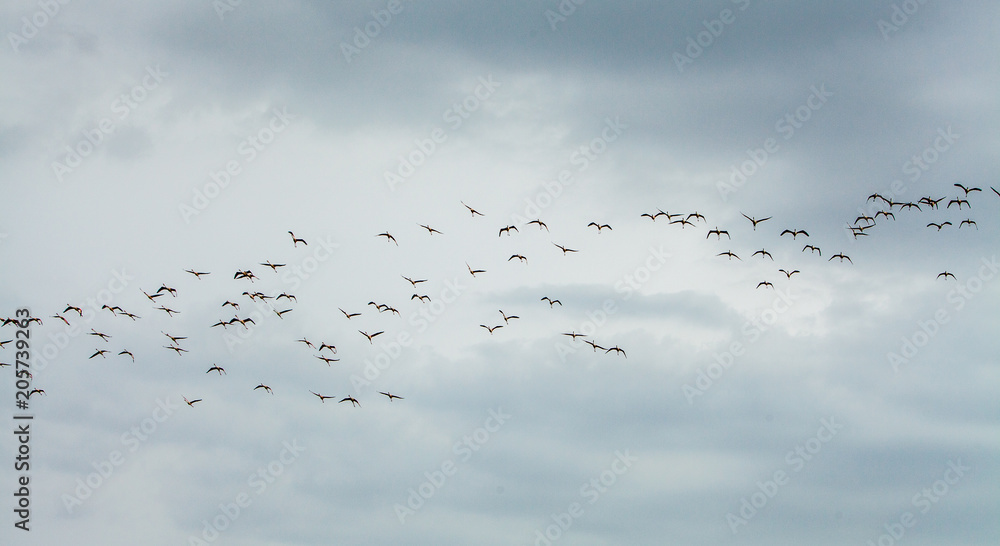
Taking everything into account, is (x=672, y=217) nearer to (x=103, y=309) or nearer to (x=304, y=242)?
(x=304, y=242)

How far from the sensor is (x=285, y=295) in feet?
431

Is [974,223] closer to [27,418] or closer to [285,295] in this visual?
[285,295]

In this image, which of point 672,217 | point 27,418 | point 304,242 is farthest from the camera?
point 672,217

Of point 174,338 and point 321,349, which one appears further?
point 174,338

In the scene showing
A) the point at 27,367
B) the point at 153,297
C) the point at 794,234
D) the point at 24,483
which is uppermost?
the point at 794,234

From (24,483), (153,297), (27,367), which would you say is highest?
(153,297)

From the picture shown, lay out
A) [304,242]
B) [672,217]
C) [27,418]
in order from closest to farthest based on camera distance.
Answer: [27,418], [304,242], [672,217]

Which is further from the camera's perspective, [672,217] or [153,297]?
[672,217]

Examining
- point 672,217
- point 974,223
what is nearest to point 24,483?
point 672,217

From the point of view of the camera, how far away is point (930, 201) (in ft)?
419

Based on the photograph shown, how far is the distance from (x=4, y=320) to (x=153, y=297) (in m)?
18.6

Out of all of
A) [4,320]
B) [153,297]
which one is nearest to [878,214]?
[153,297]

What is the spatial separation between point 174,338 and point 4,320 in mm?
23933

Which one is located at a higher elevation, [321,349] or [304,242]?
[304,242]
